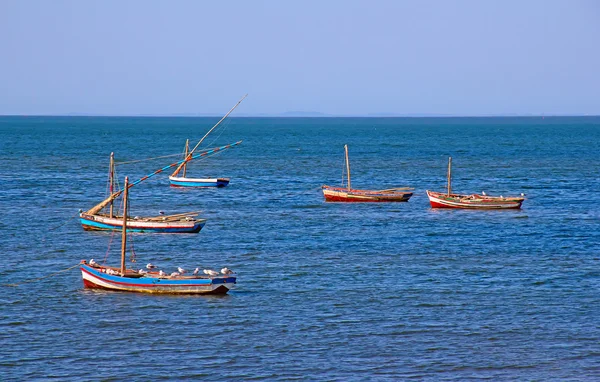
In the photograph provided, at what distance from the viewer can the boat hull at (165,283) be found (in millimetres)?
51250

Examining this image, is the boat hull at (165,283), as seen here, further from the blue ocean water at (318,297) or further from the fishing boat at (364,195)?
the fishing boat at (364,195)

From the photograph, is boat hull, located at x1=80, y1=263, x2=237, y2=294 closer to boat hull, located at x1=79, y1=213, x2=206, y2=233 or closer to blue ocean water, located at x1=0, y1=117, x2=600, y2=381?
blue ocean water, located at x1=0, y1=117, x2=600, y2=381

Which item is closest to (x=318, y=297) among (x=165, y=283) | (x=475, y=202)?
(x=165, y=283)

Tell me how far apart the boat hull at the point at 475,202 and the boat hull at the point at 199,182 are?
101ft

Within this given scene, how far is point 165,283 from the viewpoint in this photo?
168 ft

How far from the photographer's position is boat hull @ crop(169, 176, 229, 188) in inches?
4483

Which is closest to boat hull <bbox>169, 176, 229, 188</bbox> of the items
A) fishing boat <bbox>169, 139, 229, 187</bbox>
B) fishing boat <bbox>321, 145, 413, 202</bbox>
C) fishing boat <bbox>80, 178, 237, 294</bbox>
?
fishing boat <bbox>169, 139, 229, 187</bbox>

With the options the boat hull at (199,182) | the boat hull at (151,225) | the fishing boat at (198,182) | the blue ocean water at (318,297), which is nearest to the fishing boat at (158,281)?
the blue ocean water at (318,297)

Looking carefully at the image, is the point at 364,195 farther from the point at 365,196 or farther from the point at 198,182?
the point at 198,182

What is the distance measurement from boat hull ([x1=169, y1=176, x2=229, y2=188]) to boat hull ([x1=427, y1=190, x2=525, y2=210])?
1216 inches

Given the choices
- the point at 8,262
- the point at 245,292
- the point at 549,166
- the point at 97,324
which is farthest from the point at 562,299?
the point at 549,166

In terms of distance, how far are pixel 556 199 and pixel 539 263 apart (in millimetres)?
41365

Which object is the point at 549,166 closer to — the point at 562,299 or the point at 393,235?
the point at 393,235

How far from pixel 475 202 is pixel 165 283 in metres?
47.0
